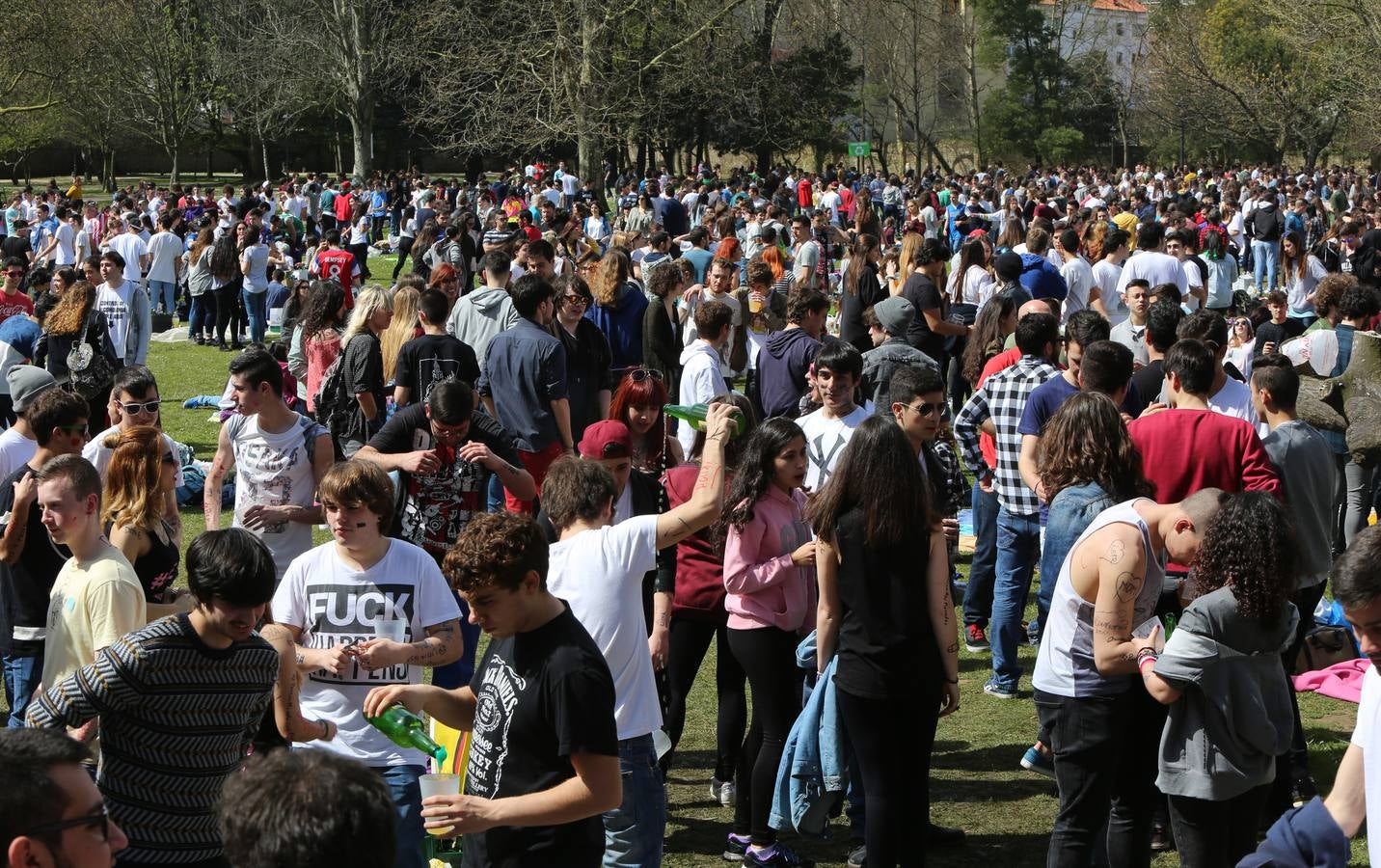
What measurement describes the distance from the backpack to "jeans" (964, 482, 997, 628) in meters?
3.63

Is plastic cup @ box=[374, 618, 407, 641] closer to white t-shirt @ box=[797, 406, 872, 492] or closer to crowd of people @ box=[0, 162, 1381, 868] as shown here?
crowd of people @ box=[0, 162, 1381, 868]

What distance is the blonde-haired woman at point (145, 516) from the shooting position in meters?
5.21

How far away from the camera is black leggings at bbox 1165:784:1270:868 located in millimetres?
4305

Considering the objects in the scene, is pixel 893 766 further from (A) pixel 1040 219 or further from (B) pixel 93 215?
(B) pixel 93 215

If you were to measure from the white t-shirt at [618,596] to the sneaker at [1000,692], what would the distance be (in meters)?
3.27

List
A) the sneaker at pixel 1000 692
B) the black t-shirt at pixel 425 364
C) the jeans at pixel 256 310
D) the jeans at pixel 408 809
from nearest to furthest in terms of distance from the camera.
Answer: the jeans at pixel 408 809, the sneaker at pixel 1000 692, the black t-shirt at pixel 425 364, the jeans at pixel 256 310

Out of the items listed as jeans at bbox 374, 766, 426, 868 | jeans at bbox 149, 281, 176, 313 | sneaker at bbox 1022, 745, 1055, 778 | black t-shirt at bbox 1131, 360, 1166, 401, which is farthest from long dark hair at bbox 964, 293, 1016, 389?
jeans at bbox 149, 281, 176, 313

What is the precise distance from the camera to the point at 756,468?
17.4 ft

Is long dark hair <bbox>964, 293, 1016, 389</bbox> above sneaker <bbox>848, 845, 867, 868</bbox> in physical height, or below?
above

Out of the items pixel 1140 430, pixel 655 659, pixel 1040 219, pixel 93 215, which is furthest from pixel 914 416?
pixel 93 215

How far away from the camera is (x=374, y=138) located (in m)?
57.6

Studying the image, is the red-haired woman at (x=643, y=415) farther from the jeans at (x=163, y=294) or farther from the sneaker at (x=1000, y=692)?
the jeans at (x=163, y=294)

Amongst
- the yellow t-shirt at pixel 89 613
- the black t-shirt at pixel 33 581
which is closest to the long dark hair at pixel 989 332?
the black t-shirt at pixel 33 581

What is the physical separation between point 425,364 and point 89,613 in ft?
12.2
